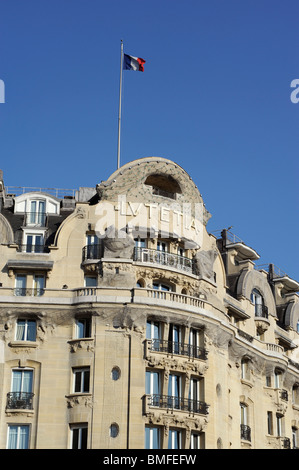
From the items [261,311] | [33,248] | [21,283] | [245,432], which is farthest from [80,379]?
[261,311]

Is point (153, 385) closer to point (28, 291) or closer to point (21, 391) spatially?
point (21, 391)

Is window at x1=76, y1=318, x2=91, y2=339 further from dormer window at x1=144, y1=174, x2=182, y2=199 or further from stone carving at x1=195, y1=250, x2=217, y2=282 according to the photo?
dormer window at x1=144, y1=174, x2=182, y2=199

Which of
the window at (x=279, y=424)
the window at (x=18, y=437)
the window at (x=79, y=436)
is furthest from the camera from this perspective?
the window at (x=279, y=424)

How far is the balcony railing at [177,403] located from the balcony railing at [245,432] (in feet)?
24.0

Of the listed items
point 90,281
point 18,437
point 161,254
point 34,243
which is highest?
point 34,243

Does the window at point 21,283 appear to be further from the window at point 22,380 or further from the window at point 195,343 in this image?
the window at point 195,343

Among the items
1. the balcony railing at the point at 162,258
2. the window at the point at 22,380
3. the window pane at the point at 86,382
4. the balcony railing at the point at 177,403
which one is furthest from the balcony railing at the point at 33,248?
the balcony railing at the point at 177,403

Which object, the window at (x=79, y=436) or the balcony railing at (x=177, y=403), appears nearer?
the window at (x=79, y=436)

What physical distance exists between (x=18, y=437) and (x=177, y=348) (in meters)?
10.1

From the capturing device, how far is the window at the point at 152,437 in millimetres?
56406

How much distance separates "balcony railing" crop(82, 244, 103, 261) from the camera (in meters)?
61.2

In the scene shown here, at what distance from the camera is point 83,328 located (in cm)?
5900
